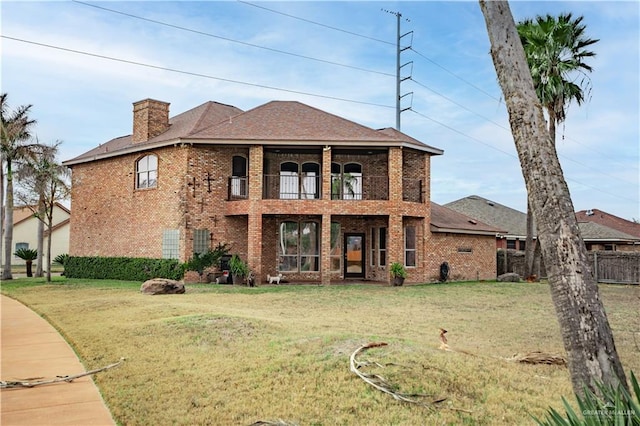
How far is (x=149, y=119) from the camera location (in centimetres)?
2588

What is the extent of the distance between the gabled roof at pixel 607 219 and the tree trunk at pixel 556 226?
44.0 meters

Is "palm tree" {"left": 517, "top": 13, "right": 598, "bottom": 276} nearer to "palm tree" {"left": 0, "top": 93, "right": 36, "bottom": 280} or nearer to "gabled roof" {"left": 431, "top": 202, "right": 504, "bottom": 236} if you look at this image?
"gabled roof" {"left": 431, "top": 202, "right": 504, "bottom": 236}

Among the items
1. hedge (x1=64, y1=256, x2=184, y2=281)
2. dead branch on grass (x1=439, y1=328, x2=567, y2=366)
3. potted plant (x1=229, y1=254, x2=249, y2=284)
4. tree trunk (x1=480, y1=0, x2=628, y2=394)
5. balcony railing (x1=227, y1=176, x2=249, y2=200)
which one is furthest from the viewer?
balcony railing (x1=227, y1=176, x2=249, y2=200)

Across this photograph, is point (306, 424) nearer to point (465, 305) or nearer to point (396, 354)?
point (396, 354)

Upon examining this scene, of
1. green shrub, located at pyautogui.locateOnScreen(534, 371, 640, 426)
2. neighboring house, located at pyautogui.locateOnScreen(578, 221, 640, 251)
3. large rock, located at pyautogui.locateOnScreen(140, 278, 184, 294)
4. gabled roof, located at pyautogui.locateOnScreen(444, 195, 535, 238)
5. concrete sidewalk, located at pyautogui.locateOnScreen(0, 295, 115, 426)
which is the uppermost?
gabled roof, located at pyautogui.locateOnScreen(444, 195, 535, 238)

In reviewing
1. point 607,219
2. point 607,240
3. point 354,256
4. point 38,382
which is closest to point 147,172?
point 354,256

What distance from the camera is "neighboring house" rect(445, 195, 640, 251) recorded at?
35281mm

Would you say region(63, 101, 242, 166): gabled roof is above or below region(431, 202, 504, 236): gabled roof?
above

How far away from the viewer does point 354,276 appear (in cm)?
2608

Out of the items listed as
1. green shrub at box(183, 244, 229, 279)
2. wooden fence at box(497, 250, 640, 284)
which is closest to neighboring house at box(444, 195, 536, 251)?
wooden fence at box(497, 250, 640, 284)

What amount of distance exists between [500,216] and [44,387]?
35.0 m

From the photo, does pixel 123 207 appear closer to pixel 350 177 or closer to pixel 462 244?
pixel 350 177

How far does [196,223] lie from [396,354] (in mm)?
17144

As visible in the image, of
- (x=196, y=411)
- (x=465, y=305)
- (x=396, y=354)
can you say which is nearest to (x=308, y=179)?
(x=465, y=305)
